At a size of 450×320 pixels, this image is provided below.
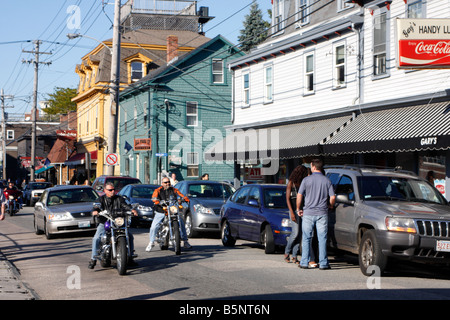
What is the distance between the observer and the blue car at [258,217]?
1524 cm

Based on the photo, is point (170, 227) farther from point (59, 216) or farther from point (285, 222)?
point (59, 216)

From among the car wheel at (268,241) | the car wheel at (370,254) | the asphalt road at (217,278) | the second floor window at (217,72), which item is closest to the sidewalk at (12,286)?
the asphalt road at (217,278)

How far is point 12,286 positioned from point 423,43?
1285 cm

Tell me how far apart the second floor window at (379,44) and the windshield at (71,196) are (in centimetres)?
1040

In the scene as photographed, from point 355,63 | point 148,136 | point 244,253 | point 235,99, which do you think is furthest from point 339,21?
point 148,136

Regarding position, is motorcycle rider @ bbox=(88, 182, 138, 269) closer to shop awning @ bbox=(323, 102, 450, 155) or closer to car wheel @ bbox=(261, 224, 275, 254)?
car wheel @ bbox=(261, 224, 275, 254)

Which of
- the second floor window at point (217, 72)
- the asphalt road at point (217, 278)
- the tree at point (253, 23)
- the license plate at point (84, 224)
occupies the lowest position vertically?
the asphalt road at point (217, 278)

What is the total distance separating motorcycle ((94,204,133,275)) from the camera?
12055 millimetres

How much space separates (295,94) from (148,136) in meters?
18.9

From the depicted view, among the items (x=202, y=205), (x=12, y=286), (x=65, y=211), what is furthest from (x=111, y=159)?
(x=12, y=286)

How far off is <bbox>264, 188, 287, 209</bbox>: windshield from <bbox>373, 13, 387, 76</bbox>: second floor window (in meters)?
8.67

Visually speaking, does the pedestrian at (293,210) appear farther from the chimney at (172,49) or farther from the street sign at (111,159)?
the chimney at (172,49)

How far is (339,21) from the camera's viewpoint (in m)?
25.3

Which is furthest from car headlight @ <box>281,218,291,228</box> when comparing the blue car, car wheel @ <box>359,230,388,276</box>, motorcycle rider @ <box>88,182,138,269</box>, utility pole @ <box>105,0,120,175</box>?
utility pole @ <box>105,0,120,175</box>
